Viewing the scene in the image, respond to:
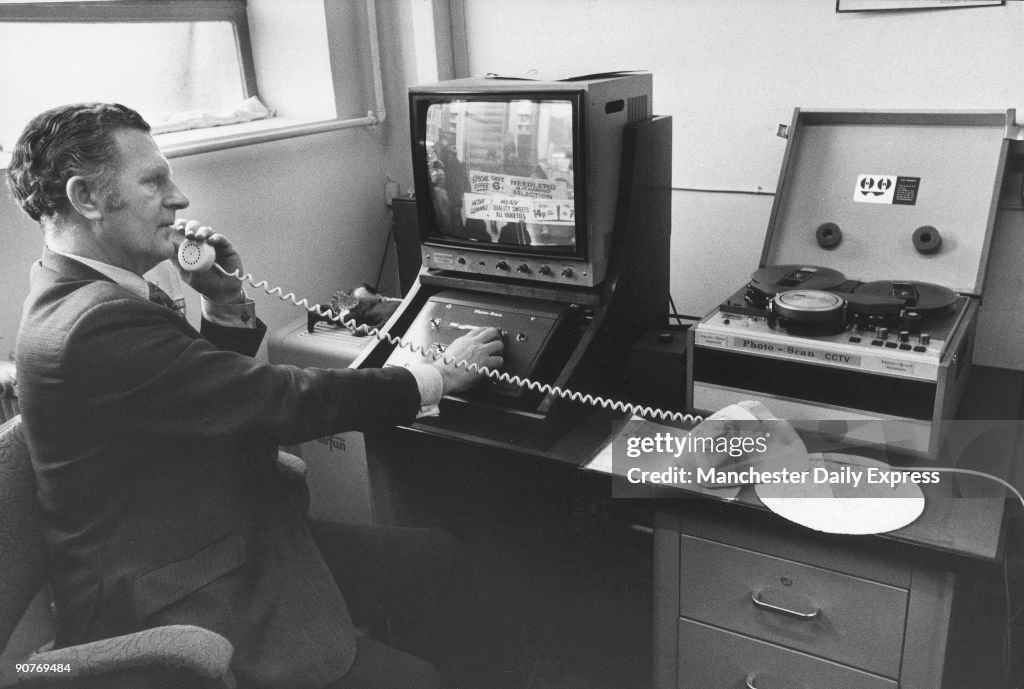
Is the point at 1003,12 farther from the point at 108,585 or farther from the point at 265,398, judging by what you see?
the point at 108,585

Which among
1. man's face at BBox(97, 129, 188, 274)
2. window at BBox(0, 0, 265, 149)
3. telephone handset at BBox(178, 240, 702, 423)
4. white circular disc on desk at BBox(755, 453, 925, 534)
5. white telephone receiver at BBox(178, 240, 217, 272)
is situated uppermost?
window at BBox(0, 0, 265, 149)

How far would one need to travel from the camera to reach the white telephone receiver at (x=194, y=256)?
5.17 feet

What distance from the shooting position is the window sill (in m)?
1.90

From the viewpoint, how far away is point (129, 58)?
83.5 inches

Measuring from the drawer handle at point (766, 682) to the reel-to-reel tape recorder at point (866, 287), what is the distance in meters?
0.41

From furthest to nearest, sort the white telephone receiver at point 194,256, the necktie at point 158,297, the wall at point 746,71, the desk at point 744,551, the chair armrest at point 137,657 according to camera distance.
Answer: the wall at point 746,71, the white telephone receiver at point 194,256, the necktie at point 158,297, the desk at point 744,551, the chair armrest at point 137,657

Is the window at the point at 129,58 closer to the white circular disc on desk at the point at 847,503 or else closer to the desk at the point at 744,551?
the desk at the point at 744,551

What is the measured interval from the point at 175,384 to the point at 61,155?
377 mm

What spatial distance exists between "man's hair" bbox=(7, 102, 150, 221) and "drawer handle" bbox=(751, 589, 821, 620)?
3.97ft

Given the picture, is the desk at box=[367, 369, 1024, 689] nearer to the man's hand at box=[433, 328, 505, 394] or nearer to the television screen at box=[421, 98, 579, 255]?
the man's hand at box=[433, 328, 505, 394]

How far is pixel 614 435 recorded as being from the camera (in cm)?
151

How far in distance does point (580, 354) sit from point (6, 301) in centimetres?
114

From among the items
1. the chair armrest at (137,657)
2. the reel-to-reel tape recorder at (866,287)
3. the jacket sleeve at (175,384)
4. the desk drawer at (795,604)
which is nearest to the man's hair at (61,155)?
the jacket sleeve at (175,384)

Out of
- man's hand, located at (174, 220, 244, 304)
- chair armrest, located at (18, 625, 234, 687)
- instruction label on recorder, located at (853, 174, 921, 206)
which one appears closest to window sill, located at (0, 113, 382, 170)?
man's hand, located at (174, 220, 244, 304)
